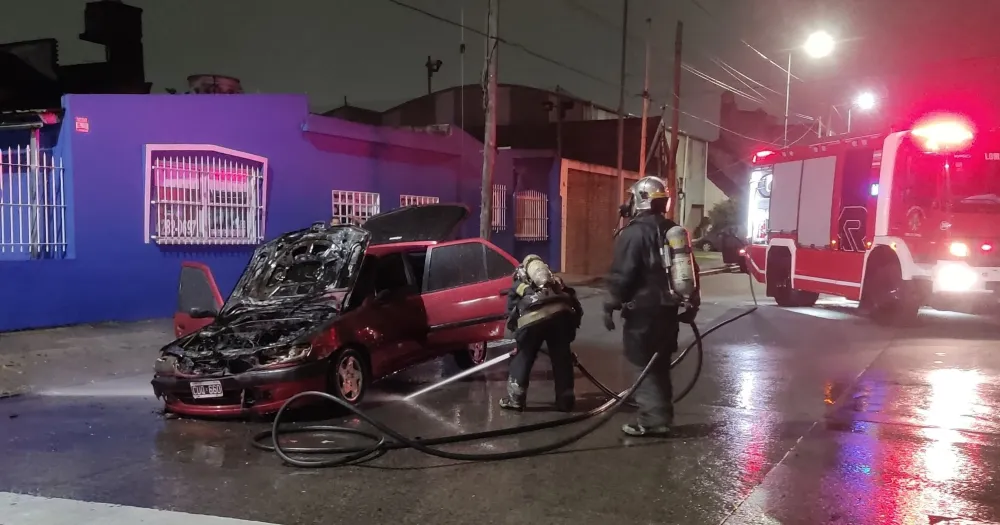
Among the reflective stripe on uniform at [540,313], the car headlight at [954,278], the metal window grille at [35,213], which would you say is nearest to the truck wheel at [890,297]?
the car headlight at [954,278]

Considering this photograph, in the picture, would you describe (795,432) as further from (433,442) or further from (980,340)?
(980,340)

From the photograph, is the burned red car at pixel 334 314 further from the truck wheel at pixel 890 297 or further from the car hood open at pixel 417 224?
the truck wheel at pixel 890 297

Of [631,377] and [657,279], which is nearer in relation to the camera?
[657,279]

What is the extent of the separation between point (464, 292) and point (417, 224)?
1.14 meters

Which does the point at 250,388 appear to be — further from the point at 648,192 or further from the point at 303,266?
the point at 648,192

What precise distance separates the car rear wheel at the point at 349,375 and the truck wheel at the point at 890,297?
861 centimetres

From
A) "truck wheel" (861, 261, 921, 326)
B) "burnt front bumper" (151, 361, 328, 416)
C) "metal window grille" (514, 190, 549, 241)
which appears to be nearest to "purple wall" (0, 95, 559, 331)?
"burnt front bumper" (151, 361, 328, 416)

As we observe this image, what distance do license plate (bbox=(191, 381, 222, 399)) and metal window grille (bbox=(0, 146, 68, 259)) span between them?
5554mm

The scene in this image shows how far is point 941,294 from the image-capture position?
11.0 metres

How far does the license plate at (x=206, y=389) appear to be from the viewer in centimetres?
614

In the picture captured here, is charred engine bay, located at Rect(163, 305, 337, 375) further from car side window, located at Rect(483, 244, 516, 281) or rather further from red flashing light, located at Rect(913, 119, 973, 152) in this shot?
red flashing light, located at Rect(913, 119, 973, 152)

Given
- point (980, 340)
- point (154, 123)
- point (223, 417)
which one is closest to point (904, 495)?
point (223, 417)

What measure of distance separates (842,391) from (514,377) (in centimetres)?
327

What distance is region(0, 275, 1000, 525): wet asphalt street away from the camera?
4.29 metres
